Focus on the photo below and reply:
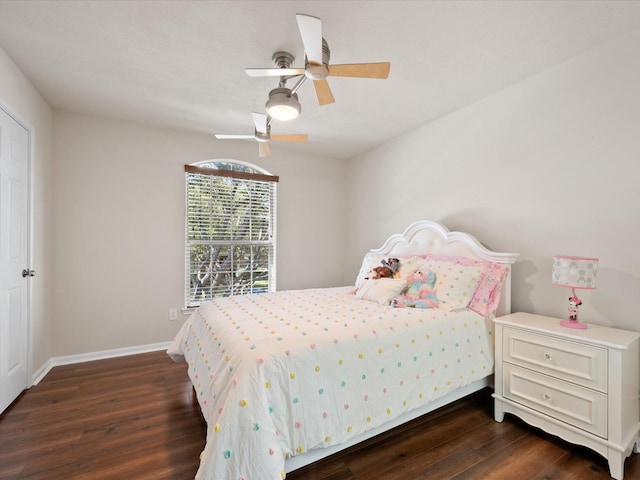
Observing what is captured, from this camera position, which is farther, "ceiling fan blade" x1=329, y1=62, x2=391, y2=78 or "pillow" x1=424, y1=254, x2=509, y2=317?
"pillow" x1=424, y1=254, x2=509, y2=317

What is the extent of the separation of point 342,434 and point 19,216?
288cm

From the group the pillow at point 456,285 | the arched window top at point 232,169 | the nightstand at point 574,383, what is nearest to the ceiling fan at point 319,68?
the pillow at point 456,285

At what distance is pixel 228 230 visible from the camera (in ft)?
12.5

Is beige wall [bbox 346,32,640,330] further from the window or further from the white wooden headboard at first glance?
the window

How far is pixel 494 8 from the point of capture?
5.52ft

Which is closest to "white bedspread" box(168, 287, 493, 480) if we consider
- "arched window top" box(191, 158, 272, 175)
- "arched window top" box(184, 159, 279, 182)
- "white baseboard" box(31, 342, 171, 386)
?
"white baseboard" box(31, 342, 171, 386)

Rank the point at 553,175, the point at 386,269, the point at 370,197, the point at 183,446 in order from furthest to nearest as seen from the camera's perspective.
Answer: the point at 370,197 < the point at 386,269 < the point at 553,175 < the point at 183,446

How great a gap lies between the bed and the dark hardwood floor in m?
0.19

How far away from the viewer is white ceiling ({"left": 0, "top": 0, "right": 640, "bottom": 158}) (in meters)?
1.70

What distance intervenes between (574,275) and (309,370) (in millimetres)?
1710

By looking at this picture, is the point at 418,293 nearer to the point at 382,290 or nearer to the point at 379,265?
the point at 382,290

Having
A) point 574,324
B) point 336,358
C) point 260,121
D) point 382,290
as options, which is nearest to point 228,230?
point 260,121

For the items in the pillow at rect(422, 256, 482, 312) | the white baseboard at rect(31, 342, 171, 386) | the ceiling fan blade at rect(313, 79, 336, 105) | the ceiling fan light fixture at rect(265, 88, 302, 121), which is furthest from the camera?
the white baseboard at rect(31, 342, 171, 386)

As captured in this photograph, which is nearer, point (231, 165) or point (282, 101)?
point (282, 101)
